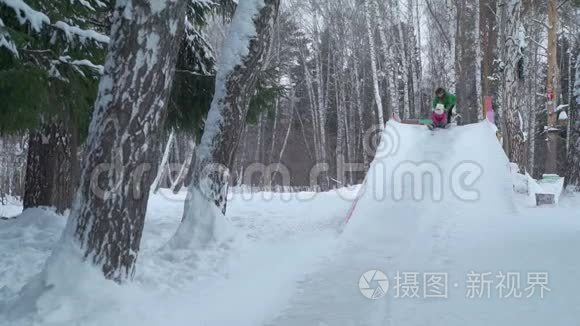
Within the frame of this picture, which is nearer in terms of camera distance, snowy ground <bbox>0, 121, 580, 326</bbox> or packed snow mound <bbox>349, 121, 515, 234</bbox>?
snowy ground <bbox>0, 121, 580, 326</bbox>

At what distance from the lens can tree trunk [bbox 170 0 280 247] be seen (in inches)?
233

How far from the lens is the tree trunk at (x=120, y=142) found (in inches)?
144

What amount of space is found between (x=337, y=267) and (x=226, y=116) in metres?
2.32

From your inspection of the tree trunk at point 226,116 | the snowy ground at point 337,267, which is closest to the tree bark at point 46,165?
the snowy ground at point 337,267

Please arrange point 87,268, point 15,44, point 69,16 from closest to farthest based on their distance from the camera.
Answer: point 87,268 → point 15,44 → point 69,16

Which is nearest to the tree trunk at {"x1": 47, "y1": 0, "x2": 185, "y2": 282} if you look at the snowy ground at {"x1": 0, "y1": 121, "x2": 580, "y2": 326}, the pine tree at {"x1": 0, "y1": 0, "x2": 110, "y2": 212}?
the snowy ground at {"x1": 0, "y1": 121, "x2": 580, "y2": 326}

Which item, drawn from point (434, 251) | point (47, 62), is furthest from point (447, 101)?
point (47, 62)

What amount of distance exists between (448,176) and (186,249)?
5.45 m

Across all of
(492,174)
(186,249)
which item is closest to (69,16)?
(186,249)

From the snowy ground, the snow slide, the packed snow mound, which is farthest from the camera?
the packed snow mound

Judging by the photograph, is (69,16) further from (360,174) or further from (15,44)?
(360,174)

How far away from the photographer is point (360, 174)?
30.8 m

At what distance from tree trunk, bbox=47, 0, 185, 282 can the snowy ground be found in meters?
0.30

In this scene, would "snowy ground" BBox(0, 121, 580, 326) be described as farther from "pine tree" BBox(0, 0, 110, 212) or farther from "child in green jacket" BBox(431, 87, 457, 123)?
"child in green jacket" BBox(431, 87, 457, 123)
